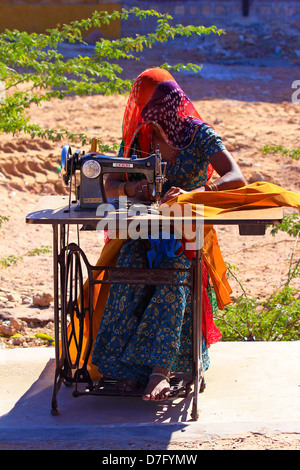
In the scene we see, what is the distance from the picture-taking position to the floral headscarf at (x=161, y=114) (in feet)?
11.5

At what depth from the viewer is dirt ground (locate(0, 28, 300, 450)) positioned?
208 inches

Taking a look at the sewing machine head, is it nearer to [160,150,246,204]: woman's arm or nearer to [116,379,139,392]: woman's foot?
[160,150,246,204]: woman's arm

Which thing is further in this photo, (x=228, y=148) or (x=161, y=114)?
(x=228, y=148)

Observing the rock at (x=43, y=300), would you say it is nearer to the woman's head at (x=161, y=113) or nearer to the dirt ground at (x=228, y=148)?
the dirt ground at (x=228, y=148)

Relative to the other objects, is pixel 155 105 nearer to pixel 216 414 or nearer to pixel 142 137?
pixel 142 137

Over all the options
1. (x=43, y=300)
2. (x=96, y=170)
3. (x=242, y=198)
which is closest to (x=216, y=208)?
(x=242, y=198)

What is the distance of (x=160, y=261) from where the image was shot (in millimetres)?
3322

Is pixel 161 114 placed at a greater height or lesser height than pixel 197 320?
greater

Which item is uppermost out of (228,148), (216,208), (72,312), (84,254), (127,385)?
(228,148)

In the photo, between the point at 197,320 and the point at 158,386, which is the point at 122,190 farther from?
the point at 158,386

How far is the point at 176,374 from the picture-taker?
3488mm

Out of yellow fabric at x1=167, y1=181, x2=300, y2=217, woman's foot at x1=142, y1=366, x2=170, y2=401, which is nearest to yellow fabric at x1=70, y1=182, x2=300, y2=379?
yellow fabric at x1=167, y1=181, x2=300, y2=217

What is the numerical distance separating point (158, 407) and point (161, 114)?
146cm
